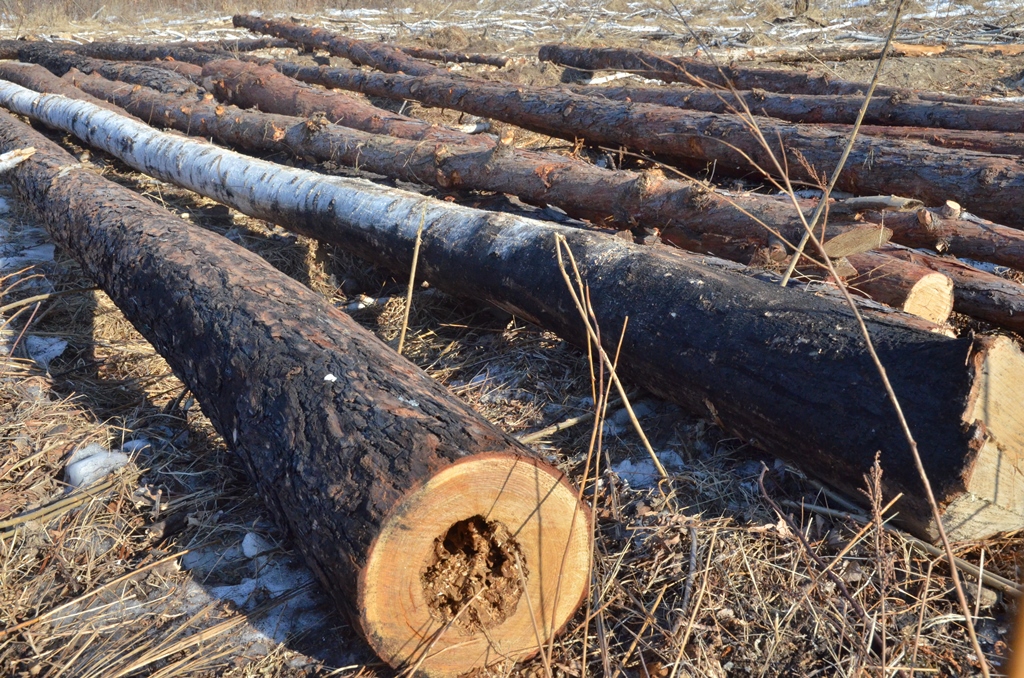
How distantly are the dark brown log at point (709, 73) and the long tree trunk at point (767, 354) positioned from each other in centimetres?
344

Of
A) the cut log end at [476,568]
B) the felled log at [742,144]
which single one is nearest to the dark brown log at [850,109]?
the felled log at [742,144]

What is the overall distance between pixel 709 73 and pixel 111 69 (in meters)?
7.53

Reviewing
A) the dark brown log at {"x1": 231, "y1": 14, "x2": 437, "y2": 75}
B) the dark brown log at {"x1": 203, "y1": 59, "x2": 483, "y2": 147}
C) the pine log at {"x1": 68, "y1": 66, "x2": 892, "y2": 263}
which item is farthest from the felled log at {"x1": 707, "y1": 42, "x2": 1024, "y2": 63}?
the pine log at {"x1": 68, "y1": 66, "x2": 892, "y2": 263}

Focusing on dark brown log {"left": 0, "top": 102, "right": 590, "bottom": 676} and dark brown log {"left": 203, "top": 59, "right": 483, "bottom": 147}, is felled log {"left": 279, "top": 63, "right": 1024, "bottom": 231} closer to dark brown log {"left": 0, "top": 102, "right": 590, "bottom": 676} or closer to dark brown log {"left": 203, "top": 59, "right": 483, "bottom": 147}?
dark brown log {"left": 203, "top": 59, "right": 483, "bottom": 147}

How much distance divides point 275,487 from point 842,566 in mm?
1756

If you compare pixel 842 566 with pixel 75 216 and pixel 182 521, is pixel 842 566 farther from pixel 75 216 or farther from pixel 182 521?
pixel 75 216

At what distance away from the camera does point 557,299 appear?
3057 millimetres

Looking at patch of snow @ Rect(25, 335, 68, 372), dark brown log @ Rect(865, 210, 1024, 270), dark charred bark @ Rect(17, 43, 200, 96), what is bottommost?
patch of snow @ Rect(25, 335, 68, 372)

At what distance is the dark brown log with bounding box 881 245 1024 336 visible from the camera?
323 cm

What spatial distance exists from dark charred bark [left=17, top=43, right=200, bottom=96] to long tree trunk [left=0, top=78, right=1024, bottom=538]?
513 cm

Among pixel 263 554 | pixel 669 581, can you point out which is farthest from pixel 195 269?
pixel 669 581

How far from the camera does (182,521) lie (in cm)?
255

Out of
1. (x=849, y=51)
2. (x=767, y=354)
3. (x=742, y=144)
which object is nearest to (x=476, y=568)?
(x=767, y=354)

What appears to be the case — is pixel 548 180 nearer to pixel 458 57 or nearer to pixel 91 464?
pixel 91 464
